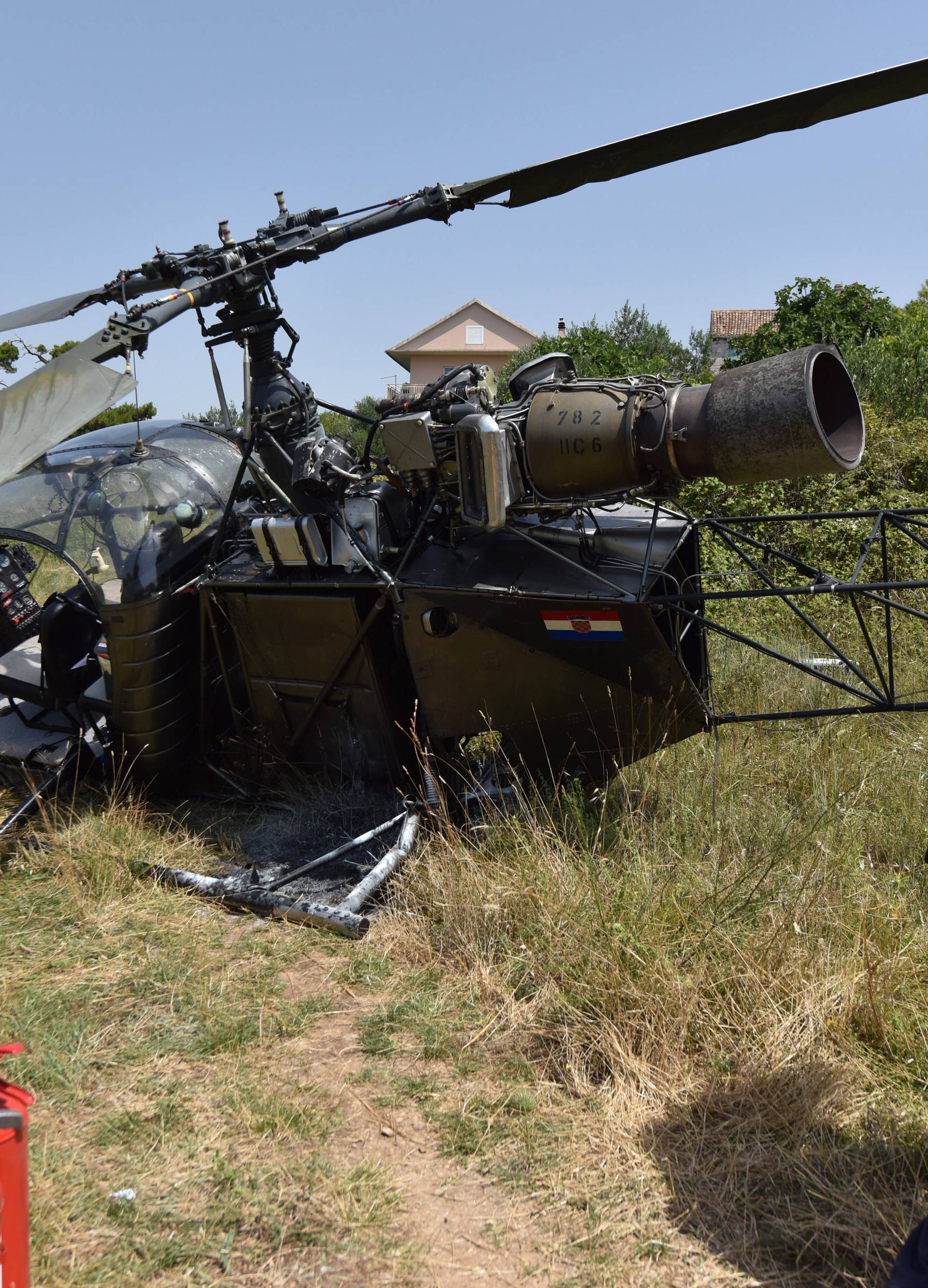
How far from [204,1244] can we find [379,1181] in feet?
1.95

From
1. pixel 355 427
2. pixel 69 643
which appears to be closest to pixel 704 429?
pixel 69 643

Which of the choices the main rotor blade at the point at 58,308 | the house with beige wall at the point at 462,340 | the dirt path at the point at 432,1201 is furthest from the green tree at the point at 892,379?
the house with beige wall at the point at 462,340

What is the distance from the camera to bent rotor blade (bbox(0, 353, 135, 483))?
3.93 m

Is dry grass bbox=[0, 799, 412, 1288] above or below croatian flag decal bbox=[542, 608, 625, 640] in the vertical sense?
below

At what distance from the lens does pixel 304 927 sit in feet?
16.7

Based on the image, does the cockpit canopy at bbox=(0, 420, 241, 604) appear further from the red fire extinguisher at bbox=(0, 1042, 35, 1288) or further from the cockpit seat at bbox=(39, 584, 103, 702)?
the red fire extinguisher at bbox=(0, 1042, 35, 1288)

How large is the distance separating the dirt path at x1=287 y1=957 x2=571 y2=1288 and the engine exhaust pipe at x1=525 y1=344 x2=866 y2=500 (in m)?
2.86

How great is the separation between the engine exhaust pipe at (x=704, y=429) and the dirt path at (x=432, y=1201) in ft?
9.40

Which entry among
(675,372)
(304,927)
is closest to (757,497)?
(304,927)

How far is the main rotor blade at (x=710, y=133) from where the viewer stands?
3598mm

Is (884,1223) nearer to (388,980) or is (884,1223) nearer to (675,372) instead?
(388,980)

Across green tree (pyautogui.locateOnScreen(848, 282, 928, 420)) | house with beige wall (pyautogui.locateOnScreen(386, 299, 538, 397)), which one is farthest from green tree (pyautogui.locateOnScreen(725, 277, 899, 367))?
house with beige wall (pyautogui.locateOnScreen(386, 299, 538, 397))

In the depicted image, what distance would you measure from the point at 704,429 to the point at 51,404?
2873 millimetres

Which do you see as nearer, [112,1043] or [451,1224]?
[451,1224]
